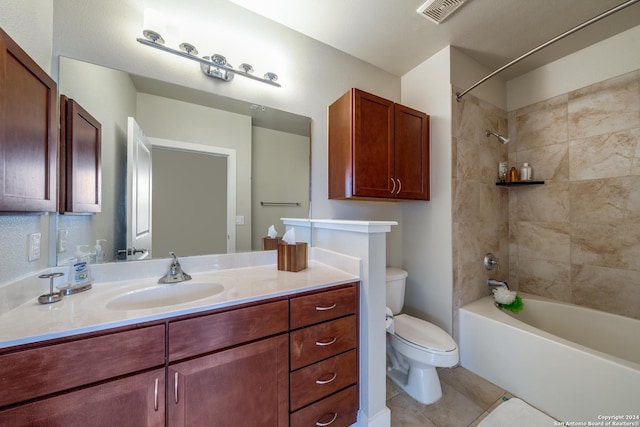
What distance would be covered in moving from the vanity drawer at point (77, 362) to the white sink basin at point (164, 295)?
30cm

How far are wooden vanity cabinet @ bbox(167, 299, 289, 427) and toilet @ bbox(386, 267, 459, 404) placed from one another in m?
0.77

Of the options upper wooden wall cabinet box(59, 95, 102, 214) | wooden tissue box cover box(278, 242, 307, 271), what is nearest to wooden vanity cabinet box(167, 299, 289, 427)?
wooden tissue box cover box(278, 242, 307, 271)

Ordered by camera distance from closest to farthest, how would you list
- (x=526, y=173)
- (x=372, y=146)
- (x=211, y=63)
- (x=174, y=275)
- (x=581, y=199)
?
(x=174, y=275) → (x=211, y=63) → (x=372, y=146) → (x=581, y=199) → (x=526, y=173)

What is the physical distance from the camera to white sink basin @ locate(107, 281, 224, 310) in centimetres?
104

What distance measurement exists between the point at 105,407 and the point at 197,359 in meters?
0.27

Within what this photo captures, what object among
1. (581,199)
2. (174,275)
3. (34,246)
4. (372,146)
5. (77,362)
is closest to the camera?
(77,362)

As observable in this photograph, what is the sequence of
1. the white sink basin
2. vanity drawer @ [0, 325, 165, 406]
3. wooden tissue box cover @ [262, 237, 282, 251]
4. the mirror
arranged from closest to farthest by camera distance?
vanity drawer @ [0, 325, 165, 406], the white sink basin, the mirror, wooden tissue box cover @ [262, 237, 282, 251]

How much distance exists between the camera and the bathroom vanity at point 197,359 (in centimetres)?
67

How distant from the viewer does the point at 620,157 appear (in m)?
1.77

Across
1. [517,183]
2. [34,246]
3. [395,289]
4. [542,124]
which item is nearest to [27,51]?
[34,246]

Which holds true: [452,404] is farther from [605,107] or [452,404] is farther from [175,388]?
[605,107]

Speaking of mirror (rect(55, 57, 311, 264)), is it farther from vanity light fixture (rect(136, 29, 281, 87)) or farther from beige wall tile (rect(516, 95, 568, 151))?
beige wall tile (rect(516, 95, 568, 151))

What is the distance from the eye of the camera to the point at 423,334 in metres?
1.58

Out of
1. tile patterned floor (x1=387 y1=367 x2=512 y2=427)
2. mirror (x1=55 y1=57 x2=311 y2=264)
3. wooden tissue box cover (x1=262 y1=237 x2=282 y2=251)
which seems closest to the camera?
mirror (x1=55 y1=57 x2=311 y2=264)
